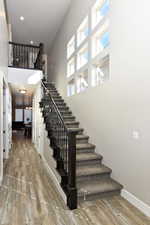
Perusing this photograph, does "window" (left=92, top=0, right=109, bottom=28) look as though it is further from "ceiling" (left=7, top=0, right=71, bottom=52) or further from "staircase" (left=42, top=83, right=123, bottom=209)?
"staircase" (left=42, top=83, right=123, bottom=209)

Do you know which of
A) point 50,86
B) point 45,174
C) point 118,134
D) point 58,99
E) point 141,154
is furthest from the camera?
point 50,86

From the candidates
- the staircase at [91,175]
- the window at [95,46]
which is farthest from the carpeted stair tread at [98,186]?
the window at [95,46]

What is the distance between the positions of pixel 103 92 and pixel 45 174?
8.22ft

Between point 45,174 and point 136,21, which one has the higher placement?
point 136,21

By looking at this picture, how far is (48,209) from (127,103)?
2.17 metres

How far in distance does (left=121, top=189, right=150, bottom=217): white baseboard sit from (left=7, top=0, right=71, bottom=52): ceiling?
637 centimetres

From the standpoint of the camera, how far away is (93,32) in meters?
4.04

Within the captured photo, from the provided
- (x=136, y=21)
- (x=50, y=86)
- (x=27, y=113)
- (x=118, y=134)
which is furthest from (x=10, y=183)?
(x=27, y=113)

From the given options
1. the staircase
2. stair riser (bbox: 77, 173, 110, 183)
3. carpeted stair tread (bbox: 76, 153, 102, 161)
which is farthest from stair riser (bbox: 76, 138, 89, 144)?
stair riser (bbox: 77, 173, 110, 183)

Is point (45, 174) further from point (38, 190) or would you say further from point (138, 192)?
point (138, 192)

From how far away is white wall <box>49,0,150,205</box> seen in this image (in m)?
2.34

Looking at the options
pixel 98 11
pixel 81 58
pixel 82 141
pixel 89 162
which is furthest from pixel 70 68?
pixel 89 162

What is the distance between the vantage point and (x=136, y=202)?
→ 2.44 meters

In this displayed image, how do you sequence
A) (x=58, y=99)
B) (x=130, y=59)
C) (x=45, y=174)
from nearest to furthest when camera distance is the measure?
1. (x=130, y=59)
2. (x=45, y=174)
3. (x=58, y=99)
